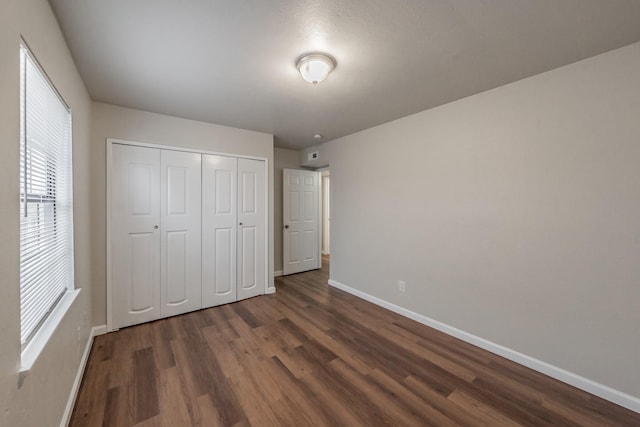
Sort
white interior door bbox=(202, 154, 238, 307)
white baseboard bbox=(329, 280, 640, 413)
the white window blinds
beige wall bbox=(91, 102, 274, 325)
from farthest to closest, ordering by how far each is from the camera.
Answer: white interior door bbox=(202, 154, 238, 307) < beige wall bbox=(91, 102, 274, 325) < white baseboard bbox=(329, 280, 640, 413) < the white window blinds

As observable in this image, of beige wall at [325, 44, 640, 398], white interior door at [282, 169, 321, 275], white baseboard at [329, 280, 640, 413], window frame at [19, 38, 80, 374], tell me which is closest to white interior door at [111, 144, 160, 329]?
window frame at [19, 38, 80, 374]

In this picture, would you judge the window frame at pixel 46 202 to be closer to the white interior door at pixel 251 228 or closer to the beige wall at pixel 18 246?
the beige wall at pixel 18 246

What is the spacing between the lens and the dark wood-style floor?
159cm

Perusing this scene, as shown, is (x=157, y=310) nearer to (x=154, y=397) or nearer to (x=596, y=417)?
(x=154, y=397)

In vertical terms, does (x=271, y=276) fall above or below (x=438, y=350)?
above

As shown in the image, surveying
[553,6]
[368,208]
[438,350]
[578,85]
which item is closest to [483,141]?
[578,85]

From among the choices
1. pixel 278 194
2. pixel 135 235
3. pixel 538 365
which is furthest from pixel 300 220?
pixel 538 365

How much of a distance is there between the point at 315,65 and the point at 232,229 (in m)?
2.39

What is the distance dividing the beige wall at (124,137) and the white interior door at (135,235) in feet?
0.31

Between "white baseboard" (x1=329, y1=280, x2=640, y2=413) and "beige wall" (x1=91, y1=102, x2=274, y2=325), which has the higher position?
"beige wall" (x1=91, y1=102, x2=274, y2=325)

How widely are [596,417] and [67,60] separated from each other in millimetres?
4239

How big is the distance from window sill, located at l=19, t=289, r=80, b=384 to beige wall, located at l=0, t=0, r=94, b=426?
4 cm

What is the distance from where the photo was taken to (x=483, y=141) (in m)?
2.36

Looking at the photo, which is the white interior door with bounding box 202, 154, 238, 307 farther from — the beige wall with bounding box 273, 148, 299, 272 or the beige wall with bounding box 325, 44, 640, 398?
the beige wall with bounding box 325, 44, 640, 398
